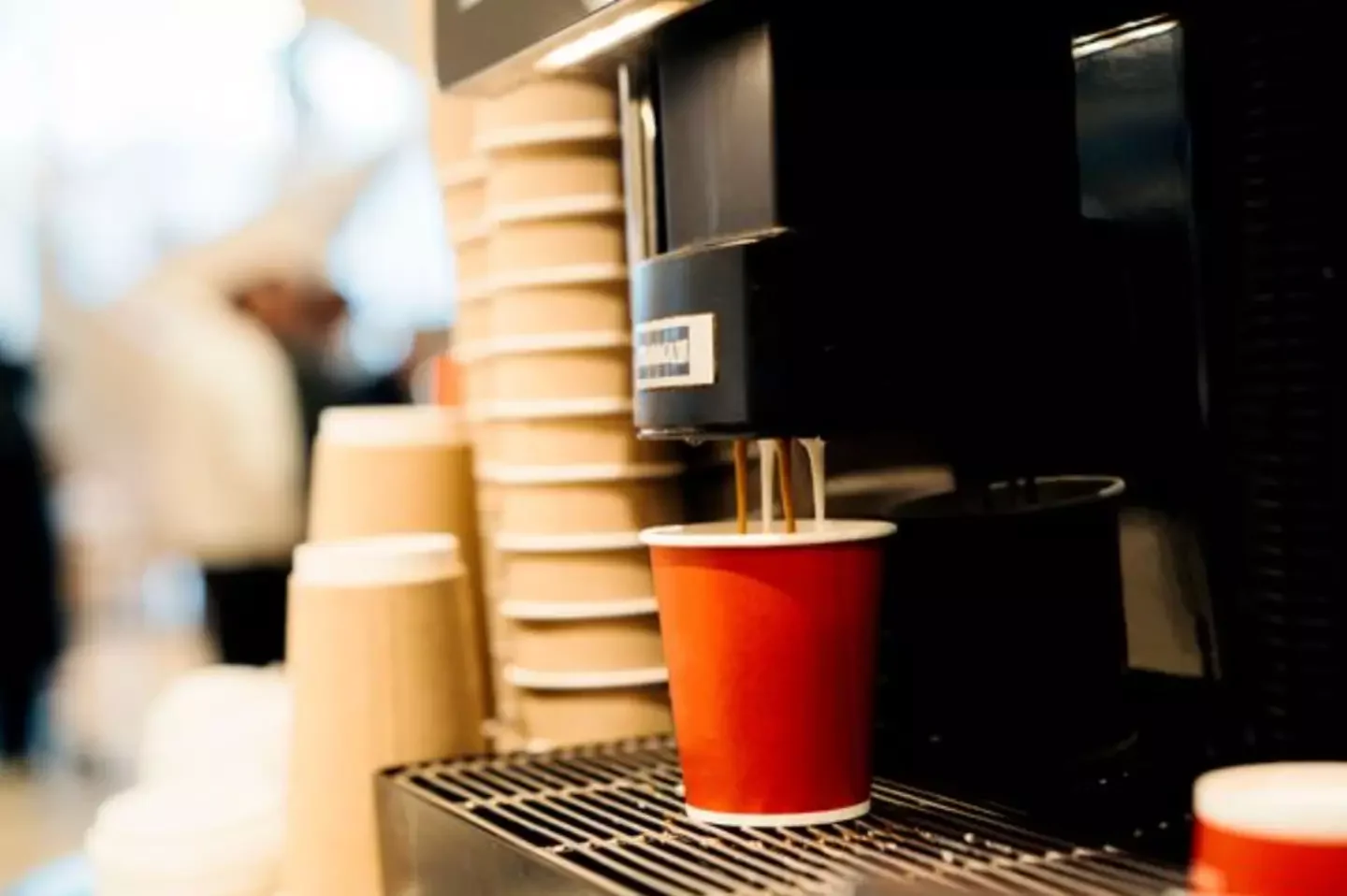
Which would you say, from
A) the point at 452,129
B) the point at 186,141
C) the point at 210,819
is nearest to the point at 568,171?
the point at 452,129

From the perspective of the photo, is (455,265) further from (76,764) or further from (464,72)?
(76,764)

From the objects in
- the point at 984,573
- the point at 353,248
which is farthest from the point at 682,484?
the point at 353,248

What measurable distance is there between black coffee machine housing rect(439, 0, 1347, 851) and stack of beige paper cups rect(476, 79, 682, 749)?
25 cm

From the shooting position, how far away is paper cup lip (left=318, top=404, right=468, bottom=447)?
1.12 metres

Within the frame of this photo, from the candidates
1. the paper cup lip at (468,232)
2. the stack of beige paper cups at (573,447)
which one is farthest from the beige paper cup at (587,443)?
the paper cup lip at (468,232)

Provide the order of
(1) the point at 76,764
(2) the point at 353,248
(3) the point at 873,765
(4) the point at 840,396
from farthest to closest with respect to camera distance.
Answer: (1) the point at 76,764 < (2) the point at 353,248 < (3) the point at 873,765 < (4) the point at 840,396

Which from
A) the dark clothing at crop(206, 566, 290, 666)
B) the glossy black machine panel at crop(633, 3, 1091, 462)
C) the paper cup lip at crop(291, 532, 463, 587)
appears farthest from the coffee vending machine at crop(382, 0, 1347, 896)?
the dark clothing at crop(206, 566, 290, 666)

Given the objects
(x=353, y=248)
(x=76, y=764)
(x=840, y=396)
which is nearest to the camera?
(x=840, y=396)

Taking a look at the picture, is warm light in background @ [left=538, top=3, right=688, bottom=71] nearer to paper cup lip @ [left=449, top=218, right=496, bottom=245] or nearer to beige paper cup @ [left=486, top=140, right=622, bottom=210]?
beige paper cup @ [left=486, top=140, right=622, bottom=210]

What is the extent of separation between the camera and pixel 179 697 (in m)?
1.16

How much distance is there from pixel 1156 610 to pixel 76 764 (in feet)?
7.09

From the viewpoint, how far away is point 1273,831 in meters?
0.43

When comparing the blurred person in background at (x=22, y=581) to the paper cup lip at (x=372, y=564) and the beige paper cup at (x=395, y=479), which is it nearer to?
the beige paper cup at (x=395, y=479)

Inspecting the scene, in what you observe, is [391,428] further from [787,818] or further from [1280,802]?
[1280,802]
